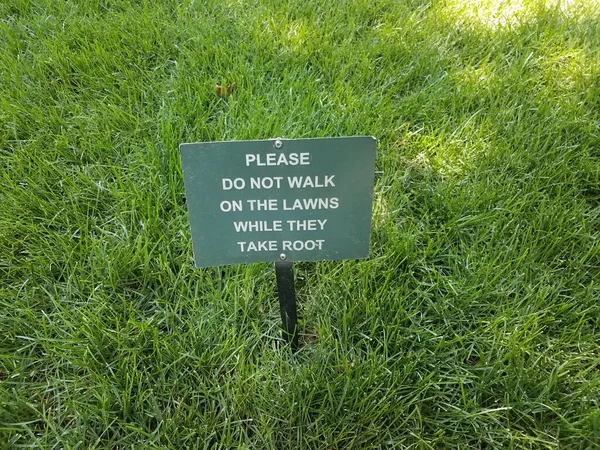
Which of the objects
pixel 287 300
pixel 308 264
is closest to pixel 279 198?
pixel 287 300

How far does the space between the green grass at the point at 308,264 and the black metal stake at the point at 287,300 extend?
67mm

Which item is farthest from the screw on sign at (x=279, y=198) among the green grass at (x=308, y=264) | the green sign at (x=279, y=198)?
the green grass at (x=308, y=264)

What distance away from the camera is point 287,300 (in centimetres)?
141

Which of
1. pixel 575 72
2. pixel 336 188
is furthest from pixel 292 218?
pixel 575 72

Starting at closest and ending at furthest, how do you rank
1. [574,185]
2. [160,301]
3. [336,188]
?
[336,188]
[160,301]
[574,185]

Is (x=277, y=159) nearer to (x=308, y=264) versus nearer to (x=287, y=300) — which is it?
(x=287, y=300)

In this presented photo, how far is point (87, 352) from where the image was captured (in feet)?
4.58

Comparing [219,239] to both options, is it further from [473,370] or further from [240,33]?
[240,33]

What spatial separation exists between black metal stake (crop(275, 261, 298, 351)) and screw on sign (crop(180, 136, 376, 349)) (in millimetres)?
19

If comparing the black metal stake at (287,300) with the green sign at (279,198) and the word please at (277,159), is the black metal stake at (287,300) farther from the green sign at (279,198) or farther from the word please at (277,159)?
the word please at (277,159)

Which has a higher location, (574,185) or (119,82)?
(119,82)

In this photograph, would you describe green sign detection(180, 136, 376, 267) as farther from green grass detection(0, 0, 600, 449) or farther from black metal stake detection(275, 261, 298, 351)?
green grass detection(0, 0, 600, 449)

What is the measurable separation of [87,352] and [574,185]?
1.91 metres

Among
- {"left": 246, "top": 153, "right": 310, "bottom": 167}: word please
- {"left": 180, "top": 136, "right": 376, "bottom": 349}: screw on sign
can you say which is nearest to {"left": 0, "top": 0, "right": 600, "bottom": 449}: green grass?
{"left": 180, "top": 136, "right": 376, "bottom": 349}: screw on sign
